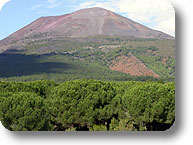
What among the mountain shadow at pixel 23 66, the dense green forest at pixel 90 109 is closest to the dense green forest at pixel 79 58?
the mountain shadow at pixel 23 66

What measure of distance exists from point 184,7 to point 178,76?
1.48 metres

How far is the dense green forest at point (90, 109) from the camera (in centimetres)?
671

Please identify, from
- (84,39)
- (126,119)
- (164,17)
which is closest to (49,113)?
(126,119)

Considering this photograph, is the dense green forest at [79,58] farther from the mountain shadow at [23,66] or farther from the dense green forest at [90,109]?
the dense green forest at [90,109]

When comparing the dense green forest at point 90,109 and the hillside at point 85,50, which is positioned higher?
the hillside at point 85,50

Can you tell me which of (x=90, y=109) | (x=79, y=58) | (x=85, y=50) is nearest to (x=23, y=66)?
(x=79, y=58)

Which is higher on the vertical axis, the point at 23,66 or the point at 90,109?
the point at 23,66

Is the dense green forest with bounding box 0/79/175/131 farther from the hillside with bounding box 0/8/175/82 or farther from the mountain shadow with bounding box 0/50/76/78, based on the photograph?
the mountain shadow with bounding box 0/50/76/78

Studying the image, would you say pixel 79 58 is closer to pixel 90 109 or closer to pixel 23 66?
pixel 23 66

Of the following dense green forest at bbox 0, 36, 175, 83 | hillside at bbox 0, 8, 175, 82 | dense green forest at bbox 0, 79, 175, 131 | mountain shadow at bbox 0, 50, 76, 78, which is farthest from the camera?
hillside at bbox 0, 8, 175, 82

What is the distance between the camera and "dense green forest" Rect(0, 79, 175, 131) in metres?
6.71

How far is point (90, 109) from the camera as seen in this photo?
7410 mm

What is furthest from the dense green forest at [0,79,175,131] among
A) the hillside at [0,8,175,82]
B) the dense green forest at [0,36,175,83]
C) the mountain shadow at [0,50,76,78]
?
the mountain shadow at [0,50,76,78]

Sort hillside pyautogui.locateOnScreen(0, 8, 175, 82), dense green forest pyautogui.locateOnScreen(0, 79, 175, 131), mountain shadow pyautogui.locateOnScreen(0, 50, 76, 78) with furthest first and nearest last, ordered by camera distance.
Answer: hillside pyautogui.locateOnScreen(0, 8, 175, 82) → mountain shadow pyautogui.locateOnScreen(0, 50, 76, 78) → dense green forest pyautogui.locateOnScreen(0, 79, 175, 131)
